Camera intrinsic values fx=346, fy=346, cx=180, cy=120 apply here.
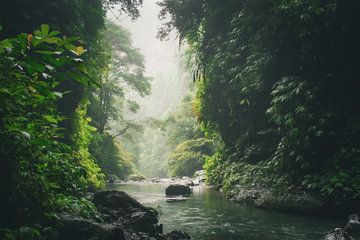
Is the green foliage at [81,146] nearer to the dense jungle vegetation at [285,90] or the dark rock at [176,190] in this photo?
the dark rock at [176,190]

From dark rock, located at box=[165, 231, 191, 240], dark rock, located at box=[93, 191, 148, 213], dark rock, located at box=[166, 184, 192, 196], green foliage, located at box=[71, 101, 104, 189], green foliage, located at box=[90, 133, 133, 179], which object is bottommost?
dark rock, located at box=[165, 231, 191, 240]

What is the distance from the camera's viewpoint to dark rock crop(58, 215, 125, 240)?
4.88 m

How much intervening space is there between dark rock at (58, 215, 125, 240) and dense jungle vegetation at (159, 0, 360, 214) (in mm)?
7158

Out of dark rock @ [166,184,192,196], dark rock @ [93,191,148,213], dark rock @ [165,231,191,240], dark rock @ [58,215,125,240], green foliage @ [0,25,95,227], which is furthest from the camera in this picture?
dark rock @ [166,184,192,196]

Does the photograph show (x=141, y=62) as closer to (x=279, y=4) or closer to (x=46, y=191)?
(x=279, y=4)

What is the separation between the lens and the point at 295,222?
903cm

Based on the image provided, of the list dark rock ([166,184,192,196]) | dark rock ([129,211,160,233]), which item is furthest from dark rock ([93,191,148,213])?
dark rock ([166,184,192,196])

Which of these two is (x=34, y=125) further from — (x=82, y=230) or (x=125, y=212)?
(x=125, y=212)

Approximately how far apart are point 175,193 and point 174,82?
96.1 m

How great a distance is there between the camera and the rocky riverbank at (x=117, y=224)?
4992 mm

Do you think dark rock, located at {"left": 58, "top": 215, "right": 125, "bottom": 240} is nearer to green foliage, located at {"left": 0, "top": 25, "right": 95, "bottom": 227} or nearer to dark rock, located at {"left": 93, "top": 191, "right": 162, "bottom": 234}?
green foliage, located at {"left": 0, "top": 25, "right": 95, "bottom": 227}

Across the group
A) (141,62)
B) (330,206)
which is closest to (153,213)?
(330,206)

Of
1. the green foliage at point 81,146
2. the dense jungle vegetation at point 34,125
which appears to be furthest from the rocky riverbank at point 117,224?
the green foliage at point 81,146

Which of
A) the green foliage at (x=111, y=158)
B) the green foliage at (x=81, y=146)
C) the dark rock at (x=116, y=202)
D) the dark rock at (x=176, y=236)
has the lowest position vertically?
the dark rock at (x=176, y=236)
